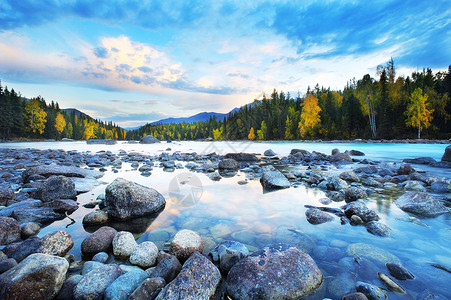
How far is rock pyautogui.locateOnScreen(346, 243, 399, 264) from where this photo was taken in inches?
111

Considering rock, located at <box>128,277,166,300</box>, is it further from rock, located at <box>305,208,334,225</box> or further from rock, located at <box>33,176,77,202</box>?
rock, located at <box>33,176,77,202</box>

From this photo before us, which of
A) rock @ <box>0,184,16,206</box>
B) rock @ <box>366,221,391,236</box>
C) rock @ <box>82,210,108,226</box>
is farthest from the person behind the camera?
rock @ <box>0,184,16,206</box>

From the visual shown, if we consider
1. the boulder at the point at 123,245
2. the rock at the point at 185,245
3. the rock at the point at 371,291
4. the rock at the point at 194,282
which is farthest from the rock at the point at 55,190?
the rock at the point at 371,291

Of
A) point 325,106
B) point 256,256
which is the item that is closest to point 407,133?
point 325,106

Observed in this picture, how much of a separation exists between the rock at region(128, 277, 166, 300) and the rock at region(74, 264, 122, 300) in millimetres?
400

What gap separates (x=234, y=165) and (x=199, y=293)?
29.8 ft

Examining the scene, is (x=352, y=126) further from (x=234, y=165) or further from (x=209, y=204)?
(x=209, y=204)

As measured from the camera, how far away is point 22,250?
2.69 meters

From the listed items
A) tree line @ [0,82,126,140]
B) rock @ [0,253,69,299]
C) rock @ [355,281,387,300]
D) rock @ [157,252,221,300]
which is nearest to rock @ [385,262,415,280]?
rock @ [355,281,387,300]

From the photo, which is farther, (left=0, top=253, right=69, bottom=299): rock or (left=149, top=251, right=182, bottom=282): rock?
(left=149, top=251, right=182, bottom=282): rock

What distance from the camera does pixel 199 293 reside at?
206 centimetres

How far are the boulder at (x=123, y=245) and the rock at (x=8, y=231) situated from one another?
1698 millimetres

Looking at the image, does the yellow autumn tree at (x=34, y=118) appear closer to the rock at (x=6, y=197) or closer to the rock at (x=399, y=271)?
the rock at (x=6, y=197)

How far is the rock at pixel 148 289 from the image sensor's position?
1971 mm
